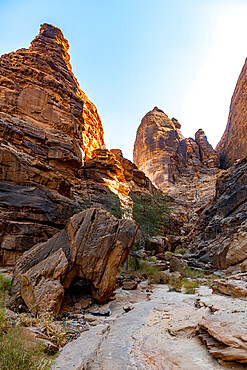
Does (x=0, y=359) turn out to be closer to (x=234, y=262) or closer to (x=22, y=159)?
(x=234, y=262)

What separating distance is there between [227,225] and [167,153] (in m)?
40.9

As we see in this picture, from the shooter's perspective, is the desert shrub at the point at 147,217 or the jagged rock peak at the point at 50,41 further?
the jagged rock peak at the point at 50,41

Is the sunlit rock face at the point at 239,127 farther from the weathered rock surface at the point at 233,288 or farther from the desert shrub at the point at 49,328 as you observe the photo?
the desert shrub at the point at 49,328

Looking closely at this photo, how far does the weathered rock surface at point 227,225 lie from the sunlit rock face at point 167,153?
28.7m

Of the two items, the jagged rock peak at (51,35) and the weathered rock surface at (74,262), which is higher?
the jagged rock peak at (51,35)

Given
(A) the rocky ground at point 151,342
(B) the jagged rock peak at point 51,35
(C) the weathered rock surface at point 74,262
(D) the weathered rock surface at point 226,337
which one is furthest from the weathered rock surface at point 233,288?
(B) the jagged rock peak at point 51,35

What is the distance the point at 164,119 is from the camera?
63.2m

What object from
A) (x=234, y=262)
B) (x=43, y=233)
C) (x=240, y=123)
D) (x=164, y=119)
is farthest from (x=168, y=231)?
(x=164, y=119)

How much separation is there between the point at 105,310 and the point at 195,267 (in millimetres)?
9411

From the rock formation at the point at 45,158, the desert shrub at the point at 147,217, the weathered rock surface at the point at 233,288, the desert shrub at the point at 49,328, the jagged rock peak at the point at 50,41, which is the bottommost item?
the desert shrub at the point at 49,328

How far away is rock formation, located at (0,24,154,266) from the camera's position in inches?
498

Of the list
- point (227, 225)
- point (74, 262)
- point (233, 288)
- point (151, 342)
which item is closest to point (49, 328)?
point (151, 342)

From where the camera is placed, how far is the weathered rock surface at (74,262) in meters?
5.26

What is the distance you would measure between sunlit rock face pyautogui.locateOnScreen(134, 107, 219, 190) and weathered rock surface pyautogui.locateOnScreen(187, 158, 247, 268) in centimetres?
2872
